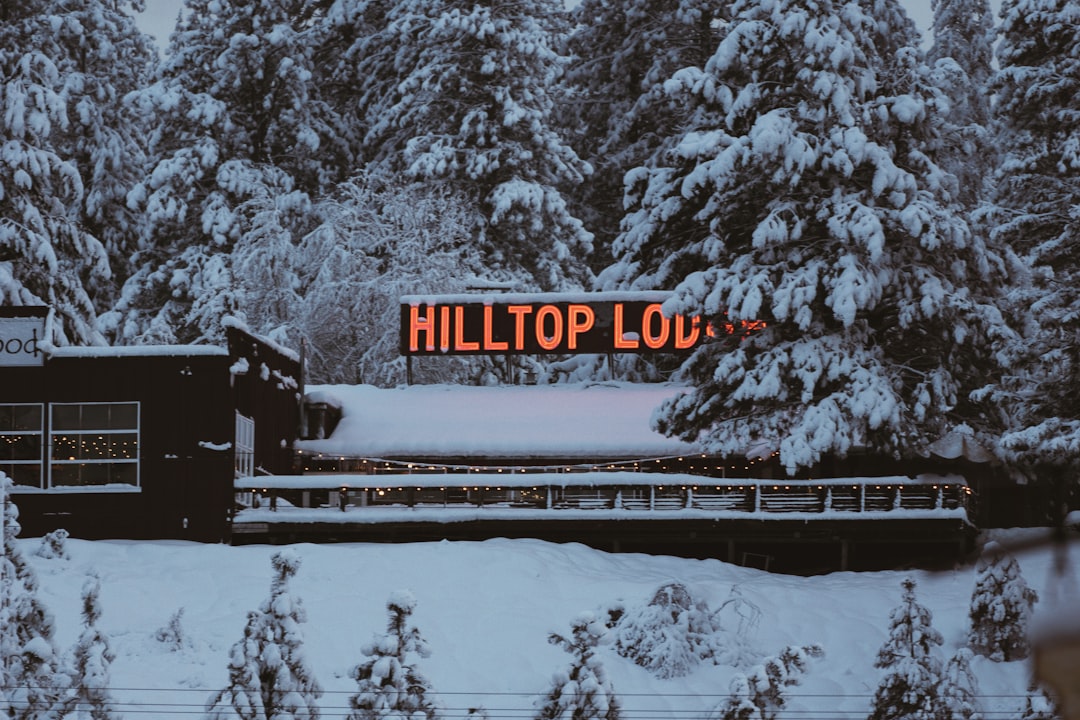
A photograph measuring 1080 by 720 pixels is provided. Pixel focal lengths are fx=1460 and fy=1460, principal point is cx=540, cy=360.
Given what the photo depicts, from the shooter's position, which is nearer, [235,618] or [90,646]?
[90,646]

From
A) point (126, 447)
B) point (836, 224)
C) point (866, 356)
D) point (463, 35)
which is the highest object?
point (463, 35)

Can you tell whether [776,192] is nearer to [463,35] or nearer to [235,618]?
[235,618]

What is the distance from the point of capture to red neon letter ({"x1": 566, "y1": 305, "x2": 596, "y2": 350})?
3238 cm

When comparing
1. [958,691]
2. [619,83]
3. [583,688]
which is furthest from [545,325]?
[619,83]

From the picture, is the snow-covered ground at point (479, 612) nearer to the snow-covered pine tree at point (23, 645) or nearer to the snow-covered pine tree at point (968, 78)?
the snow-covered pine tree at point (23, 645)

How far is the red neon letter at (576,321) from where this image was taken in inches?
1275

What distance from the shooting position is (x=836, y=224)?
26.4m

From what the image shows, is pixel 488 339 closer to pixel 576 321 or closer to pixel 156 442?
pixel 576 321

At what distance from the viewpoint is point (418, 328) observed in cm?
3325

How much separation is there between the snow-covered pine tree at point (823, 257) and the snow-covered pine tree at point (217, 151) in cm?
1959

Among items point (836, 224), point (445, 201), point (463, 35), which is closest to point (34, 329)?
point (836, 224)

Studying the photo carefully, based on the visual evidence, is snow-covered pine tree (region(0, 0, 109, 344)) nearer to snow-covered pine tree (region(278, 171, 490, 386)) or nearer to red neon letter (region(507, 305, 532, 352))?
snow-covered pine tree (region(278, 171, 490, 386))

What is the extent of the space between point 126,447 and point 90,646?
451 inches

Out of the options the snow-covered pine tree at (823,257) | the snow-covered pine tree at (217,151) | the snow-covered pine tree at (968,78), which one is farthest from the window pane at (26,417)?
the snow-covered pine tree at (968,78)
